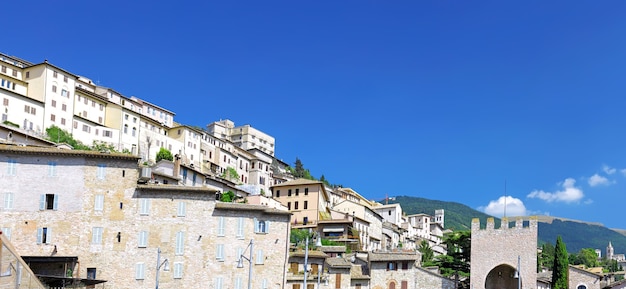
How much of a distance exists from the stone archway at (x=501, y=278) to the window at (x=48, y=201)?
44.2 metres

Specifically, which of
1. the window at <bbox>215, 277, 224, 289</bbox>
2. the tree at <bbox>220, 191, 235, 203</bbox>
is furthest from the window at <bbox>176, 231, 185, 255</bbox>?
the tree at <bbox>220, 191, 235, 203</bbox>

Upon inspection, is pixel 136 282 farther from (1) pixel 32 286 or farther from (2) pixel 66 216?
(1) pixel 32 286

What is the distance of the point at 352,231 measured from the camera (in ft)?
277

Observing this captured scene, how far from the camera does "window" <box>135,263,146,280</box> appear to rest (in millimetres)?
48125

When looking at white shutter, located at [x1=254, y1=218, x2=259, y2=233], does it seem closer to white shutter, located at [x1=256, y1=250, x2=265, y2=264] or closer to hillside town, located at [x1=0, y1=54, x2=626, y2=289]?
hillside town, located at [x1=0, y1=54, x2=626, y2=289]

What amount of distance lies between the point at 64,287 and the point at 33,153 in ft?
34.5

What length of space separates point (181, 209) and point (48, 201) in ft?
32.9

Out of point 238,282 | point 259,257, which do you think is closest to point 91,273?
point 238,282

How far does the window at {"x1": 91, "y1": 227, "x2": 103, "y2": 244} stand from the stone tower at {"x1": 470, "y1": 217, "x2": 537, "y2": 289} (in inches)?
1505

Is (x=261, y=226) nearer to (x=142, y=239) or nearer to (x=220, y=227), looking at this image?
(x=220, y=227)

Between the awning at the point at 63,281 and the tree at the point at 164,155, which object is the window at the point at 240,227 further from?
the tree at the point at 164,155

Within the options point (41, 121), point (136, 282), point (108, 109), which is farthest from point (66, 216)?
point (108, 109)

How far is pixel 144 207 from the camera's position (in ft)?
162

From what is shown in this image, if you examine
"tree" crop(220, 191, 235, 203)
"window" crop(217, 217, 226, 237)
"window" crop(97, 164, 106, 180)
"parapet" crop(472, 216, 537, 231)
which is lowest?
"window" crop(217, 217, 226, 237)
